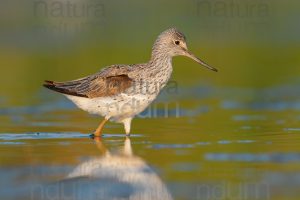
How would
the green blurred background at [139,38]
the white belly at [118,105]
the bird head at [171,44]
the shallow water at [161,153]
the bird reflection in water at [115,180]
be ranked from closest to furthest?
the bird reflection in water at [115,180] < the shallow water at [161,153] < the white belly at [118,105] < the bird head at [171,44] < the green blurred background at [139,38]

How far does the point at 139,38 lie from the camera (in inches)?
1064

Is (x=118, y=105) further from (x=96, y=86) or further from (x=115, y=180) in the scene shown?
(x=115, y=180)

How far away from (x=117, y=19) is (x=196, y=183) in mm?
21705

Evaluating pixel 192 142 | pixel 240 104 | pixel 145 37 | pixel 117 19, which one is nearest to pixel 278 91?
pixel 240 104

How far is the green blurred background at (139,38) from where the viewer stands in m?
20.4

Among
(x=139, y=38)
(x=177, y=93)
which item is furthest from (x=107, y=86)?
(x=139, y=38)

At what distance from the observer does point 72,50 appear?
82.2 feet

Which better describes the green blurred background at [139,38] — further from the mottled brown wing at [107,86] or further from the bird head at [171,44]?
the bird head at [171,44]

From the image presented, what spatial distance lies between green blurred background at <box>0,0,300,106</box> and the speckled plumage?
3993 mm

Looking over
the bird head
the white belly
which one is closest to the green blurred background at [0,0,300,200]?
the white belly

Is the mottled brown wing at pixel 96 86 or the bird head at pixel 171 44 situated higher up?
the bird head at pixel 171 44

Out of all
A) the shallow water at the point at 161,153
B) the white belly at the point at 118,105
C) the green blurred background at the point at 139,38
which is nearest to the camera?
the shallow water at the point at 161,153

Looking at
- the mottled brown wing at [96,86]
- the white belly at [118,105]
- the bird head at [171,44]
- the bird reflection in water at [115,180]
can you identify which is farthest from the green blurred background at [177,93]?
the bird head at [171,44]

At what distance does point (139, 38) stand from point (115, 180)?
710 inches
